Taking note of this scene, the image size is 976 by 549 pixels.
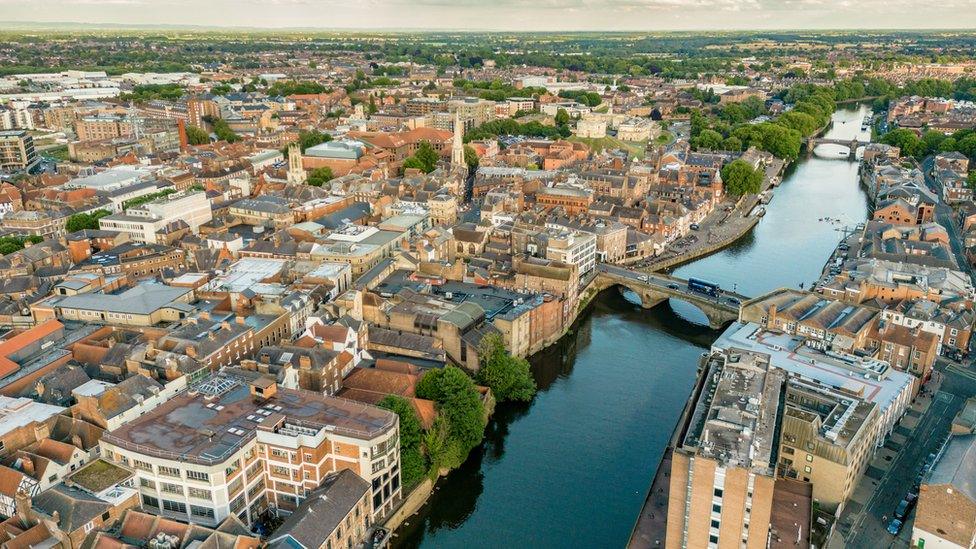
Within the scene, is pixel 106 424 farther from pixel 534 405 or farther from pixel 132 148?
pixel 132 148

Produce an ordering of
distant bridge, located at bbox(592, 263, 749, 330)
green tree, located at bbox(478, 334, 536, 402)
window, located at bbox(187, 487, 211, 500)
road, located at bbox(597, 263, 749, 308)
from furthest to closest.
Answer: road, located at bbox(597, 263, 749, 308) → distant bridge, located at bbox(592, 263, 749, 330) → green tree, located at bbox(478, 334, 536, 402) → window, located at bbox(187, 487, 211, 500)

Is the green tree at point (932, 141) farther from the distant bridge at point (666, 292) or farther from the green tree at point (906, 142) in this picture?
the distant bridge at point (666, 292)

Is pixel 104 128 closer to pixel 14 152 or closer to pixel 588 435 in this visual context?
pixel 14 152

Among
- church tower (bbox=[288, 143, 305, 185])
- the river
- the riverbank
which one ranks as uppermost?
church tower (bbox=[288, 143, 305, 185])

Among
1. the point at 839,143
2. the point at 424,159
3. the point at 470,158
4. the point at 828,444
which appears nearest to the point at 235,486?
the point at 828,444

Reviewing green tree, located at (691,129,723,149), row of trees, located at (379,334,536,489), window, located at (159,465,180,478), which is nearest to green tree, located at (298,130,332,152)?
green tree, located at (691,129,723,149)

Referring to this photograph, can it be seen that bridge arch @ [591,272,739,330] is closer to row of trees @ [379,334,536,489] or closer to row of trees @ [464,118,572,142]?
row of trees @ [379,334,536,489]
